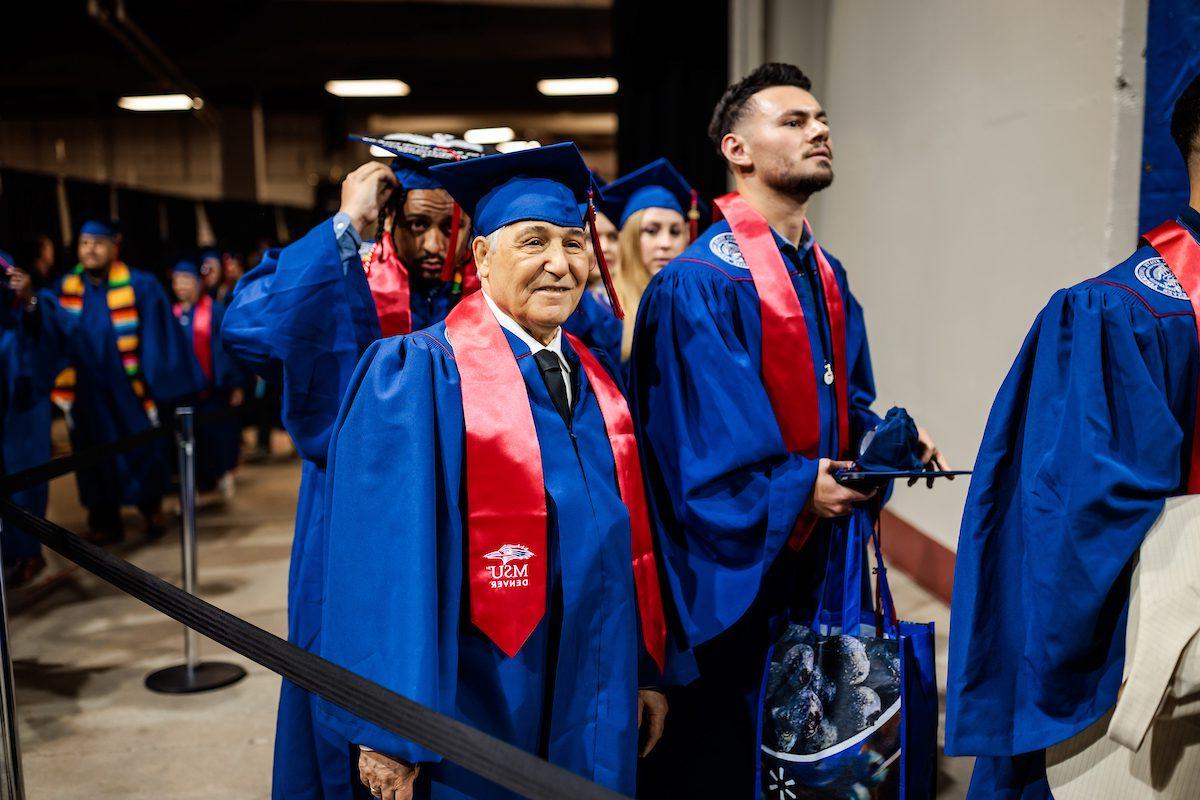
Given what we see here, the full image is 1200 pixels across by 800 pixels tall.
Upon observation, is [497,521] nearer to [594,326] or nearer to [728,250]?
[728,250]

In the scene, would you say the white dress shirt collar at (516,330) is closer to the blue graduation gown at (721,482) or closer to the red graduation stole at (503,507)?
the red graduation stole at (503,507)

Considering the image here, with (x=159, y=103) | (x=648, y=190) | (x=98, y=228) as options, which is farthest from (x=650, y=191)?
(x=159, y=103)

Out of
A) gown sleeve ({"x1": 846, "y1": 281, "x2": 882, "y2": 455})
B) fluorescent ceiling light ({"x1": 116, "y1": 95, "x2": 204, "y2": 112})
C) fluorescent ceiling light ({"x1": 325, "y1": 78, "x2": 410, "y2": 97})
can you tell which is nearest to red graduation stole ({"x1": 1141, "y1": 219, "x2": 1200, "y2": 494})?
gown sleeve ({"x1": 846, "y1": 281, "x2": 882, "y2": 455})

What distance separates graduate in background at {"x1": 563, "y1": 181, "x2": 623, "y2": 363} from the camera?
2.37 metres

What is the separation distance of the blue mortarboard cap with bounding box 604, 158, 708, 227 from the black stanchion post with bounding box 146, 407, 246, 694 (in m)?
1.96

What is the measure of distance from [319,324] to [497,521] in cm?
80

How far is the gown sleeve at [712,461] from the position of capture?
2.16 metres

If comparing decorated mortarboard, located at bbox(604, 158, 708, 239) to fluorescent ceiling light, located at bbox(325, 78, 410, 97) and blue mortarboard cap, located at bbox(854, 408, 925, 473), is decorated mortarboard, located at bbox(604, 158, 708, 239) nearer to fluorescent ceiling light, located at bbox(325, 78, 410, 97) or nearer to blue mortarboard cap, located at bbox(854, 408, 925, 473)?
blue mortarboard cap, located at bbox(854, 408, 925, 473)

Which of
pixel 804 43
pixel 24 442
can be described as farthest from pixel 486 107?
pixel 24 442

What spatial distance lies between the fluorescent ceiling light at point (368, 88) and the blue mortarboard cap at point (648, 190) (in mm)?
11348

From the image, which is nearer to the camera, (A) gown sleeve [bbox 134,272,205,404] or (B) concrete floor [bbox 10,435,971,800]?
(B) concrete floor [bbox 10,435,971,800]

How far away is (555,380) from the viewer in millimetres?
1864

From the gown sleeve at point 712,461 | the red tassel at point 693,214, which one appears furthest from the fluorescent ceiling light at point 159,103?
the gown sleeve at point 712,461

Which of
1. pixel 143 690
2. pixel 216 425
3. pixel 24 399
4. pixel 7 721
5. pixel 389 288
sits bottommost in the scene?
pixel 143 690
